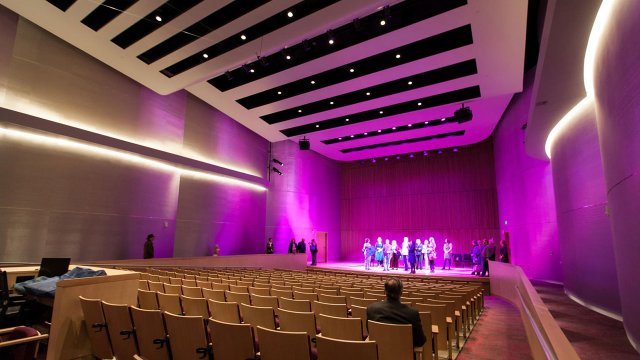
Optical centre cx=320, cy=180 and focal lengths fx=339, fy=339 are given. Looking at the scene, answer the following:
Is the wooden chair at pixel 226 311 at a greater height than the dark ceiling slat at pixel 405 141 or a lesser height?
lesser

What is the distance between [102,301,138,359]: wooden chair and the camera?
291 centimetres

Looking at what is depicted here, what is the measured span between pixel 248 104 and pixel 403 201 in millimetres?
9512

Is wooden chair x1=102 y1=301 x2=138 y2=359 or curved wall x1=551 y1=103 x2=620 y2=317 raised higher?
curved wall x1=551 y1=103 x2=620 y2=317

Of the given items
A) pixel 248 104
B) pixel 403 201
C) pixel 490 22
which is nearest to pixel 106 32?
pixel 248 104

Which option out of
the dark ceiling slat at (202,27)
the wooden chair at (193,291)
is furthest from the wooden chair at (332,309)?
the dark ceiling slat at (202,27)

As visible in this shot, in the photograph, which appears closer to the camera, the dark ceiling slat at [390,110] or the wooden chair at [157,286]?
the wooden chair at [157,286]

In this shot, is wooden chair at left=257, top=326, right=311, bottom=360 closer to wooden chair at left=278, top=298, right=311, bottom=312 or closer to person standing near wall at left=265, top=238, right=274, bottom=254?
wooden chair at left=278, top=298, right=311, bottom=312

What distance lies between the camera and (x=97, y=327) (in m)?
3.11

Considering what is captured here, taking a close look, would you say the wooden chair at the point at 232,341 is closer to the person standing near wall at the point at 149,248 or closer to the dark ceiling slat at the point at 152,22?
the dark ceiling slat at the point at 152,22

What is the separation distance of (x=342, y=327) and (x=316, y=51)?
7939 millimetres

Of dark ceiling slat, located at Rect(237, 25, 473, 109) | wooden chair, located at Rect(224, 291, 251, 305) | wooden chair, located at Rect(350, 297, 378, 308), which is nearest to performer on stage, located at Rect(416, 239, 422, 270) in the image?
dark ceiling slat, located at Rect(237, 25, 473, 109)

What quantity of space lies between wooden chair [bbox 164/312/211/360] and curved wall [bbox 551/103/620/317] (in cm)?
671

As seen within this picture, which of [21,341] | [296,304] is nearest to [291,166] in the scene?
[296,304]

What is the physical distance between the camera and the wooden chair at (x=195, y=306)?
11.2ft
